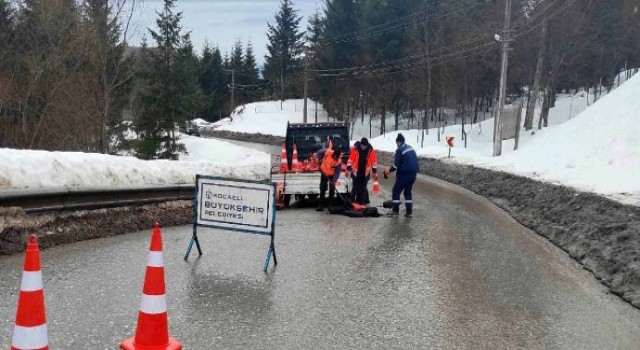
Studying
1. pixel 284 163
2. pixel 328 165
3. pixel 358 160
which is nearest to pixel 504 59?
pixel 284 163

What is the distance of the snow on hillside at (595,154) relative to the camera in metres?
15.0

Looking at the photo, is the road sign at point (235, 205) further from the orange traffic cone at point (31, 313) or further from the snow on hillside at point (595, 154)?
the snow on hillside at point (595, 154)

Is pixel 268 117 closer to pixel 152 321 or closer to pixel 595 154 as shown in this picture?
pixel 595 154

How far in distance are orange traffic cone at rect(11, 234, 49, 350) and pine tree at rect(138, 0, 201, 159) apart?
110ft

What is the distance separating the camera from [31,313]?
3338 millimetres

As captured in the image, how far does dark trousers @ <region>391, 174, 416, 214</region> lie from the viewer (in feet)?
41.6

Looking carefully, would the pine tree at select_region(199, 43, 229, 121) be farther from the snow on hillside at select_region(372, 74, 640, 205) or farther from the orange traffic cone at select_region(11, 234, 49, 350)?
the orange traffic cone at select_region(11, 234, 49, 350)

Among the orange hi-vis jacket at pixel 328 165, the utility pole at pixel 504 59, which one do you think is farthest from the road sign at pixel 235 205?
the utility pole at pixel 504 59

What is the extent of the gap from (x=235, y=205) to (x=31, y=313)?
462 centimetres

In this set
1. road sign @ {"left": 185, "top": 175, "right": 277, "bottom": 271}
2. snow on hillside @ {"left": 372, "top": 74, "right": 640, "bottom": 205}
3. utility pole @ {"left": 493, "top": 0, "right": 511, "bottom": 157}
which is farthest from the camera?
utility pole @ {"left": 493, "top": 0, "right": 511, "bottom": 157}

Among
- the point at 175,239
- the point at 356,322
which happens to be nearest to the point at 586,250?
the point at 356,322

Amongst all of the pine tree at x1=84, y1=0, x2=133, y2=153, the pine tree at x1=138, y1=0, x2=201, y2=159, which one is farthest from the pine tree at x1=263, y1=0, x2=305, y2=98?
the pine tree at x1=84, y1=0, x2=133, y2=153

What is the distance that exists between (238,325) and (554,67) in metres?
44.5

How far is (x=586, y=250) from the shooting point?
8.76 m
